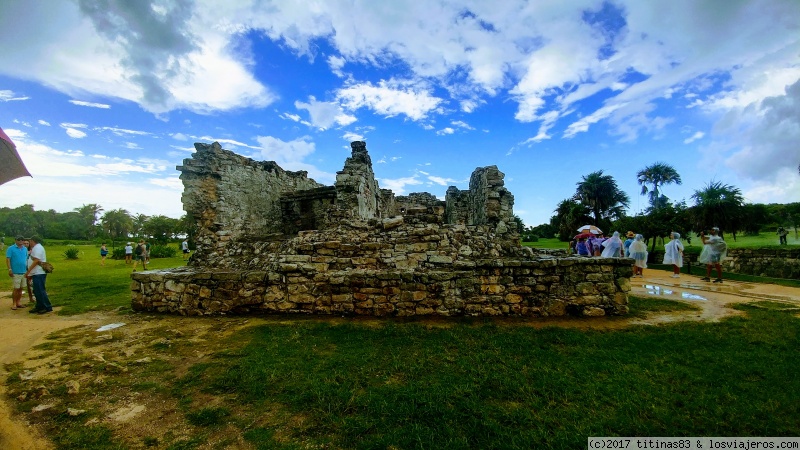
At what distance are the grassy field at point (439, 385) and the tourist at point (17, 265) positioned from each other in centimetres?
440

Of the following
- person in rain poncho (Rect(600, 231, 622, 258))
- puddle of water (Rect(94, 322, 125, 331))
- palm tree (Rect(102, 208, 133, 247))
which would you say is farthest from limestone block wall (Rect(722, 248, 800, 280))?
palm tree (Rect(102, 208, 133, 247))

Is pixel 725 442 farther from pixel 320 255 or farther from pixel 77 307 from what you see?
pixel 77 307

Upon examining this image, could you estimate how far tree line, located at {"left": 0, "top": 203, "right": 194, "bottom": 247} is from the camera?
188ft

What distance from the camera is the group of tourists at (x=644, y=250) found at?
1124cm

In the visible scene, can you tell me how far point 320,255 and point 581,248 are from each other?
449 inches

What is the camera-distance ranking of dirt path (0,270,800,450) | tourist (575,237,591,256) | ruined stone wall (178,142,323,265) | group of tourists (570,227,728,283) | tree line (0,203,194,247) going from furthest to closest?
tree line (0,203,194,247)
tourist (575,237,591,256)
group of tourists (570,227,728,283)
ruined stone wall (178,142,323,265)
dirt path (0,270,800,450)

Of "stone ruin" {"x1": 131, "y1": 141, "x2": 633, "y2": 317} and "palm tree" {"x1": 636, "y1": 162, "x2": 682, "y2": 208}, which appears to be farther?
"palm tree" {"x1": 636, "y1": 162, "x2": 682, "y2": 208}

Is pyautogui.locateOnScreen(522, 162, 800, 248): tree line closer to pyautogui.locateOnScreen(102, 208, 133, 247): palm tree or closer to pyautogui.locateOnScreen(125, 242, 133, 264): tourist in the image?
pyautogui.locateOnScreen(125, 242, 133, 264): tourist

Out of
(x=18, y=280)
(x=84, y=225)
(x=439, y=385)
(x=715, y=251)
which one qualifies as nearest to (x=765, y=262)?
(x=715, y=251)

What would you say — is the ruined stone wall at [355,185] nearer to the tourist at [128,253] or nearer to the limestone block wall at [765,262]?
the limestone block wall at [765,262]

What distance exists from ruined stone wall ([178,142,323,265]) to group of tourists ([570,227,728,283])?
12.8 m

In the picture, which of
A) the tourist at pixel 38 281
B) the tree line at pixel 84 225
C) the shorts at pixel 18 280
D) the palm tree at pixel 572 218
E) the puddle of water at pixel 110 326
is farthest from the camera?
the tree line at pixel 84 225

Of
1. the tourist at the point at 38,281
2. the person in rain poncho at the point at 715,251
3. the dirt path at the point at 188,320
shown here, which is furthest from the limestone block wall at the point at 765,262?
the tourist at the point at 38,281

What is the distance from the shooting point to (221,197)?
37.2 ft
